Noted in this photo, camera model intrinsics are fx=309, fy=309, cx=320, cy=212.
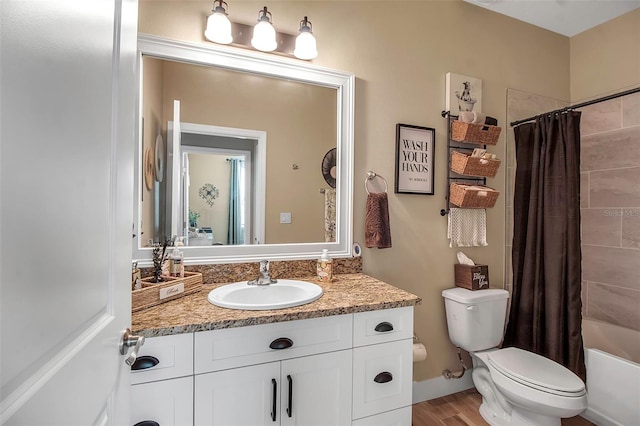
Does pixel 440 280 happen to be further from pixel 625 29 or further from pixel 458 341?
pixel 625 29

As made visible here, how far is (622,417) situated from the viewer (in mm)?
1619

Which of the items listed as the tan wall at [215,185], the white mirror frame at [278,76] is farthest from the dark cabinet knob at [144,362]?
the tan wall at [215,185]

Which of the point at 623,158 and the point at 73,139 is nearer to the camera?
the point at 73,139

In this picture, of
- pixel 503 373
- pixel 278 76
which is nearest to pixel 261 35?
pixel 278 76

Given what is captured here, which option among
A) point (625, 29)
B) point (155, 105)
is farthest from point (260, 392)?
point (625, 29)

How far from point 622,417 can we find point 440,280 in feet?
3.59

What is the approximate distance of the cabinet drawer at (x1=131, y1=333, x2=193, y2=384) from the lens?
0.99 m

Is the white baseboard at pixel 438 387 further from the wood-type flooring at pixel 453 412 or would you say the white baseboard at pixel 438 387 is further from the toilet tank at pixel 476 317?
the toilet tank at pixel 476 317

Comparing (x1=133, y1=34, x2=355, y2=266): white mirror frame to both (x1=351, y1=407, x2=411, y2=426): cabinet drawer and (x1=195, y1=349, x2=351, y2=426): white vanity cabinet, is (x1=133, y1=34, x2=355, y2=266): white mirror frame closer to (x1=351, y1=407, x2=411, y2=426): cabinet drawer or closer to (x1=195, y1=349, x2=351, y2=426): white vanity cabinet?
(x1=195, y1=349, x2=351, y2=426): white vanity cabinet

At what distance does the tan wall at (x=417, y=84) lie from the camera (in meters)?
1.77

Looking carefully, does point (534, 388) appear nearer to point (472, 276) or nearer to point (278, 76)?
point (472, 276)

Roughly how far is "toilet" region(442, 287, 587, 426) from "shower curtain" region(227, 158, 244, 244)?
1.35 m

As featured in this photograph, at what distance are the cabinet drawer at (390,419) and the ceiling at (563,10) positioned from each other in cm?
250

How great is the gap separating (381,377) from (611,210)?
82.5 inches
